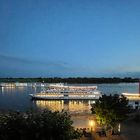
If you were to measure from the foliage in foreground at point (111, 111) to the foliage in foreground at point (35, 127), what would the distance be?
2497cm

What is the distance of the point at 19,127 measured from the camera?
15.3 m

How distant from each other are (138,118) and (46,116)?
36345 millimetres

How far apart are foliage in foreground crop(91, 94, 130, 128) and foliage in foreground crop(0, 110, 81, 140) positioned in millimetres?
24968

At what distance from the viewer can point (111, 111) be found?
41062 mm

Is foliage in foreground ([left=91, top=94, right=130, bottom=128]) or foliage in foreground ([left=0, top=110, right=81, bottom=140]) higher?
foliage in foreground ([left=0, top=110, right=81, bottom=140])

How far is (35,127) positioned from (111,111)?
2634 centimetres

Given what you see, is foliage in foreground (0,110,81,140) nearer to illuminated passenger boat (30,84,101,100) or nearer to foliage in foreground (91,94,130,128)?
foliage in foreground (91,94,130,128)

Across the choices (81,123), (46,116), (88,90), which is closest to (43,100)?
(88,90)

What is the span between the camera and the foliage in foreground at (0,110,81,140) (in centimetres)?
1518

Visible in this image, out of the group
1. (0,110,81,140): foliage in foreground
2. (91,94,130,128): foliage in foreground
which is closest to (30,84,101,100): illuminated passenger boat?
(91,94,130,128): foliage in foreground

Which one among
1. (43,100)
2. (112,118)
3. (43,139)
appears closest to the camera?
(43,139)

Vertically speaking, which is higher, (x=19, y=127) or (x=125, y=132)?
(x=19, y=127)

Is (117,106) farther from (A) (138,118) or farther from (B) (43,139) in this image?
(B) (43,139)

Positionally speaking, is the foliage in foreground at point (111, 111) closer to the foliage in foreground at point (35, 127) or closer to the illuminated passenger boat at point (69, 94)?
the foliage in foreground at point (35, 127)
